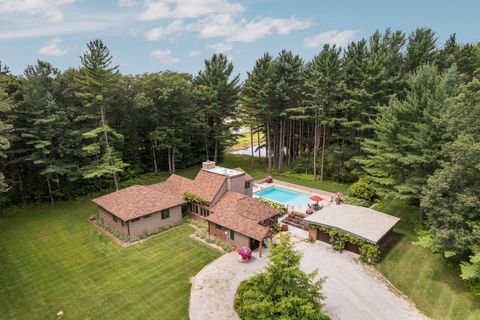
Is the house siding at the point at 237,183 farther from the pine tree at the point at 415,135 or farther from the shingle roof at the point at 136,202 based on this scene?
the pine tree at the point at 415,135

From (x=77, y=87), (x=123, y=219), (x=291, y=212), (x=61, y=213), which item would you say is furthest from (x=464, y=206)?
(x=77, y=87)

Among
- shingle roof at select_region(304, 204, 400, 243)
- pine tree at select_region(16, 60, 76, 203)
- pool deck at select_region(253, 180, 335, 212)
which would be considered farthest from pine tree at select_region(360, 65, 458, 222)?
pine tree at select_region(16, 60, 76, 203)

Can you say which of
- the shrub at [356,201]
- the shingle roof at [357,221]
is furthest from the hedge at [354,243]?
the shrub at [356,201]

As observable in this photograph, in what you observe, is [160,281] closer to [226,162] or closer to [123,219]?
[123,219]

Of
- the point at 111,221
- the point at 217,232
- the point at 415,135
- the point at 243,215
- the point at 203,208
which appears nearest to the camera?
the point at 415,135

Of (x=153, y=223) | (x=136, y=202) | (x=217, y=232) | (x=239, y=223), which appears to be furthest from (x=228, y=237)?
(x=136, y=202)

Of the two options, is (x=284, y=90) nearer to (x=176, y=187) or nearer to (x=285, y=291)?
(x=176, y=187)
